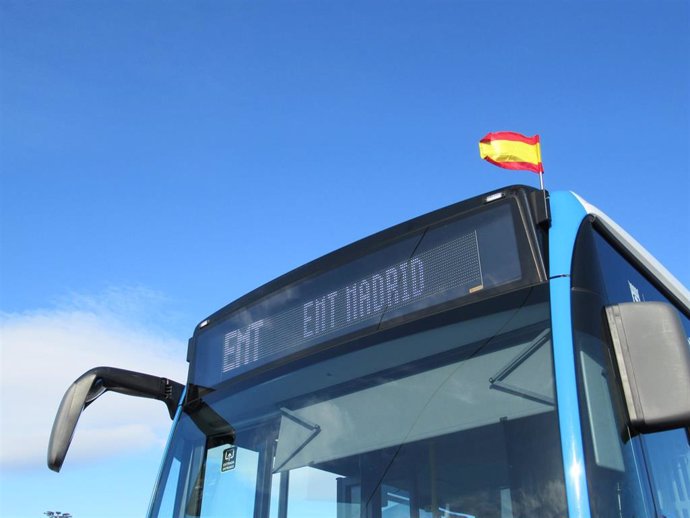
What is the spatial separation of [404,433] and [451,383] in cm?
30

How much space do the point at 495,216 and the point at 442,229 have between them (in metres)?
0.29

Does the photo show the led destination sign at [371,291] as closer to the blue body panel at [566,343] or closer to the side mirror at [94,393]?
the blue body panel at [566,343]

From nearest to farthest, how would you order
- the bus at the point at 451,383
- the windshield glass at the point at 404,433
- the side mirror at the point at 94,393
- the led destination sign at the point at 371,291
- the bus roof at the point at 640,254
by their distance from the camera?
1. the bus at the point at 451,383
2. the windshield glass at the point at 404,433
3. the led destination sign at the point at 371,291
4. the bus roof at the point at 640,254
5. the side mirror at the point at 94,393

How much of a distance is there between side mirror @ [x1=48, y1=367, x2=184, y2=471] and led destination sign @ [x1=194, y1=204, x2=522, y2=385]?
1.25ft

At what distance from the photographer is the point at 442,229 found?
13.1 ft

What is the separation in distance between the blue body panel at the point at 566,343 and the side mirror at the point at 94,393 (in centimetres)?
254

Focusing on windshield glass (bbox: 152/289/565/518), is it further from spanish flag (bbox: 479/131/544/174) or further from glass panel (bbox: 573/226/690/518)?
spanish flag (bbox: 479/131/544/174)

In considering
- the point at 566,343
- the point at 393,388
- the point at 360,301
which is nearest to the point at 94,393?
the point at 360,301

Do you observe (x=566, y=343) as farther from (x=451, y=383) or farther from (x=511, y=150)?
(x=511, y=150)

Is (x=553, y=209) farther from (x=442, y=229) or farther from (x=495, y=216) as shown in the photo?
(x=442, y=229)

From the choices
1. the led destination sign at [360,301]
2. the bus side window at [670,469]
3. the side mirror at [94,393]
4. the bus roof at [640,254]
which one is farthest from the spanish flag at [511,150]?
the side mirror at [94,393]

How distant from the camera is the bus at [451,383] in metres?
3.09

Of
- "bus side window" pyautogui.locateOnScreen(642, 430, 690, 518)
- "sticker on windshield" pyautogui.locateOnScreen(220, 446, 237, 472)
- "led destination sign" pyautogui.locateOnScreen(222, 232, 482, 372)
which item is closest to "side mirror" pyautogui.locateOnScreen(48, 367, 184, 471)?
"led destination sign" pyautogui.locateOnScreen(222, 232, 482, 372)

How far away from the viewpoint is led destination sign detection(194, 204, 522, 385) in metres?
Result: 3.75
